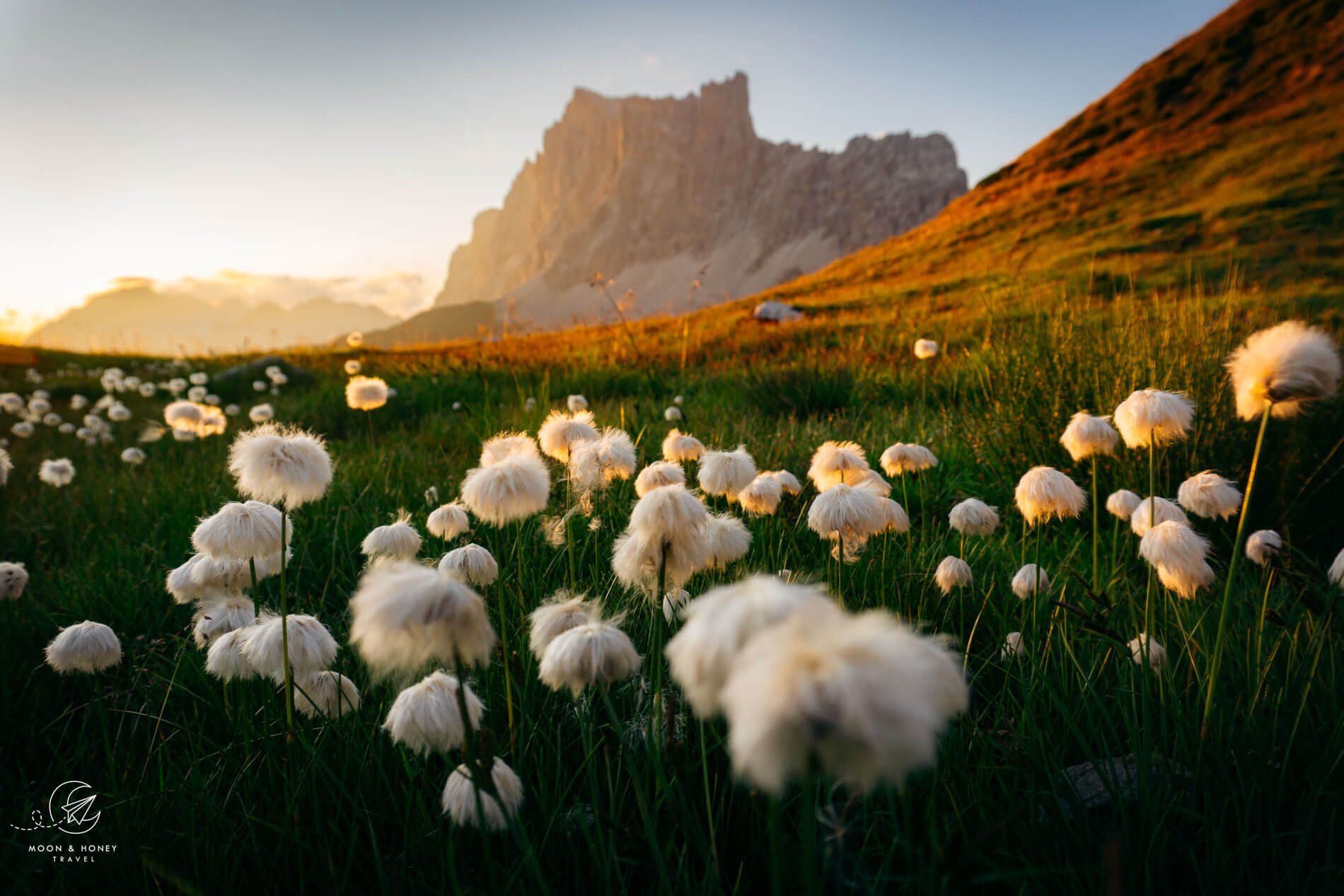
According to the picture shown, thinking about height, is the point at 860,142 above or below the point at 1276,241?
above

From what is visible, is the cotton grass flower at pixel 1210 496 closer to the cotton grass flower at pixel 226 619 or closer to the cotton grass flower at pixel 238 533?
the cotton grass flower at pixel 238 533

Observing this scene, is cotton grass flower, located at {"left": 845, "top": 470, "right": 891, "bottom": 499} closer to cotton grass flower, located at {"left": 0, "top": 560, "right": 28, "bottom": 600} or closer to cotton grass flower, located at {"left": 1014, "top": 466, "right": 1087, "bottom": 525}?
cotton grass flower, located at {"left": 1014, "top": 466, "right": 1087, "bottom": 525}

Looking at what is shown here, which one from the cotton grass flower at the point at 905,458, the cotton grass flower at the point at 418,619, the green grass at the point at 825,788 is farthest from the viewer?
the cotton grass flower at the point at 905,458

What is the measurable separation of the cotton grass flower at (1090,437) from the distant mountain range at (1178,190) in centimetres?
1424

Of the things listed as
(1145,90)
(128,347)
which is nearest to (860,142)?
(1145,90)

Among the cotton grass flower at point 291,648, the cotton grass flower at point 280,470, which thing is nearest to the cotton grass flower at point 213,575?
the cotton grass flower at point 291,648

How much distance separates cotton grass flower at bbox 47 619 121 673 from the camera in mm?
2199

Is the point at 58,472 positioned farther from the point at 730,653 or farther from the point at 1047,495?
the point at 1047,495

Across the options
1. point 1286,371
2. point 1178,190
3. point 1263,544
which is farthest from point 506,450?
point 1178,190

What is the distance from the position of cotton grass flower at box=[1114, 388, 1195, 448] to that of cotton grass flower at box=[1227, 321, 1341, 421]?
0.72 feet

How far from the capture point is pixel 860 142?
184 metres

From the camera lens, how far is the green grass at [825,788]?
141 cm

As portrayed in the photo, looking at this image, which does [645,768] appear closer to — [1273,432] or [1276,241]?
[1273,432]

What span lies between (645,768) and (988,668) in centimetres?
137
